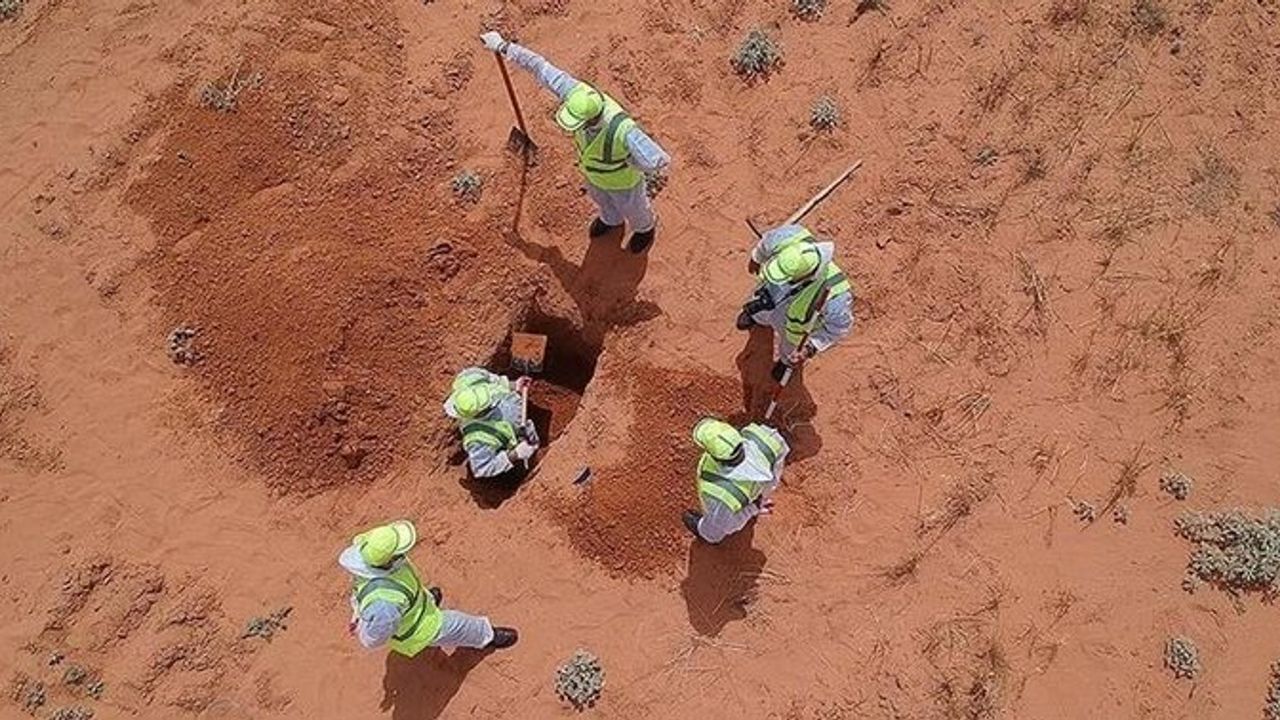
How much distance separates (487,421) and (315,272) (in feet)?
8.28

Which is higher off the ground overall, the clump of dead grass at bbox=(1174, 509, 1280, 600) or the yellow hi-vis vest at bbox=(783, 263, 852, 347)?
the yellow hi-vis vest at bbox=(783, 263, 852, 347)

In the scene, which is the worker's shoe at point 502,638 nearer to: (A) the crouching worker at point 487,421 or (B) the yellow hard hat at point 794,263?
(A) the crouching worker at point 487,421

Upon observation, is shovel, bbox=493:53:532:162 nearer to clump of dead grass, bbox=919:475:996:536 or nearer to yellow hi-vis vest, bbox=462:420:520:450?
yellow hi-vis vest, bbox=462:420:520:450

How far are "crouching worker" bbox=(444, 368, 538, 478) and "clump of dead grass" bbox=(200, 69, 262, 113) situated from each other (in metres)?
4.02

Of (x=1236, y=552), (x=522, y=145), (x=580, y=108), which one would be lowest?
(x=1236, y=552)

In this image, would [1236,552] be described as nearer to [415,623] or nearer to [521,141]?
[415,623]

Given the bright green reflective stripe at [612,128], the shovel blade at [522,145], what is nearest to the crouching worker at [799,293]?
the bright green reflective stripe at [612,128]

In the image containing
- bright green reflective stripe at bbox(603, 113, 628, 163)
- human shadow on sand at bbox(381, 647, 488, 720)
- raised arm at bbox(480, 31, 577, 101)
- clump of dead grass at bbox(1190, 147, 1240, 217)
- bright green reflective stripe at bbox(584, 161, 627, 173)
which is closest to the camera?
bright green reflective stripe at bbox(603, 113, 628, 163)

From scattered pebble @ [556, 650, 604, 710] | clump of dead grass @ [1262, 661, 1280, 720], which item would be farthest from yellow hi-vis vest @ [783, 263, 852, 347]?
clump of dead grass @ [1262, 661, 1280, 720]

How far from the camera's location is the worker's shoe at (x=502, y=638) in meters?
8.16

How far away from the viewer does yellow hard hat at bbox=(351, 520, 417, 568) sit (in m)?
6.78

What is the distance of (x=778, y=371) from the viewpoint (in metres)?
8.77

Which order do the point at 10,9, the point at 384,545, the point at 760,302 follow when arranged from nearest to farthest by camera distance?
the point at 384,545 < the point at 760,302 < the point at 10,9

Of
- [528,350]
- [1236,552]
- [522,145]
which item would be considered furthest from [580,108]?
[1236,552]
